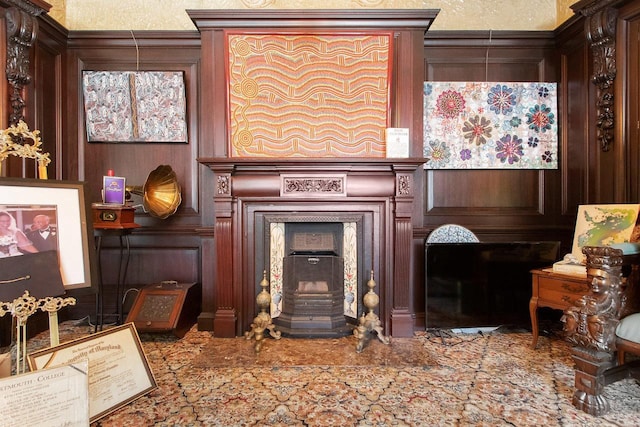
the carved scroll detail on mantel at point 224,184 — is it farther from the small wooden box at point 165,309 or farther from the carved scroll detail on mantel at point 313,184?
the small wooden box at point 165,309

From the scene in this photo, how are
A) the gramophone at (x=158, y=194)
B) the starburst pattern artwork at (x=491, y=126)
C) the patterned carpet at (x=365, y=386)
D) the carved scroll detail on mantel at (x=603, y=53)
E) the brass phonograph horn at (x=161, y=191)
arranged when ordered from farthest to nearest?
the starburst pattern artwork at (x=491, y=126) < the brass phonograph horn at (x=161, y=191) < the gramophone at (x=158, y=194) < the carved scroll detail on mantel at (x=603, y=53) < the patterned carpet at (x=365, y=386)

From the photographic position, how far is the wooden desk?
2139 mm

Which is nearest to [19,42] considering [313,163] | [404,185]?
[313,163]

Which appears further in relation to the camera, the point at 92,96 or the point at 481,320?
the point at 92,96

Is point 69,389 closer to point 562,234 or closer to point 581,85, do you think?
point 562,234

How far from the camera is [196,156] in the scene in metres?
3.09

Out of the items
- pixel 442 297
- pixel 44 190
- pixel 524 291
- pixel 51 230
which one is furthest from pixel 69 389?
pixel 524 291

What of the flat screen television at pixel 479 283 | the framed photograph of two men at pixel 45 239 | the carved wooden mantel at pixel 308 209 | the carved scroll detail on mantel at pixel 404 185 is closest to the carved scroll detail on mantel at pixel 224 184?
the carved wooden mantel at pixel 308 209

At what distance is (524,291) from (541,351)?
0.51m

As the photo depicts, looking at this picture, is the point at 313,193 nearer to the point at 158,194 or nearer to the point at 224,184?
the point at 224,184

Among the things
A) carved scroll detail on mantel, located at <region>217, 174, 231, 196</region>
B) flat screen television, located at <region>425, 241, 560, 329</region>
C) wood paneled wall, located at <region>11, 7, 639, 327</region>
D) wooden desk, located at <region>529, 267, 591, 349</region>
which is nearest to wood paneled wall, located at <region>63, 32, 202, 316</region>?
wood paneled wall, located at <region>11, 7, 639, 327</region>

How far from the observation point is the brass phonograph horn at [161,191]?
9.34 feet

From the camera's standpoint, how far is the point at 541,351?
244 cm

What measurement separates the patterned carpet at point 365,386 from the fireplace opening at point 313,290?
120 millimetres
